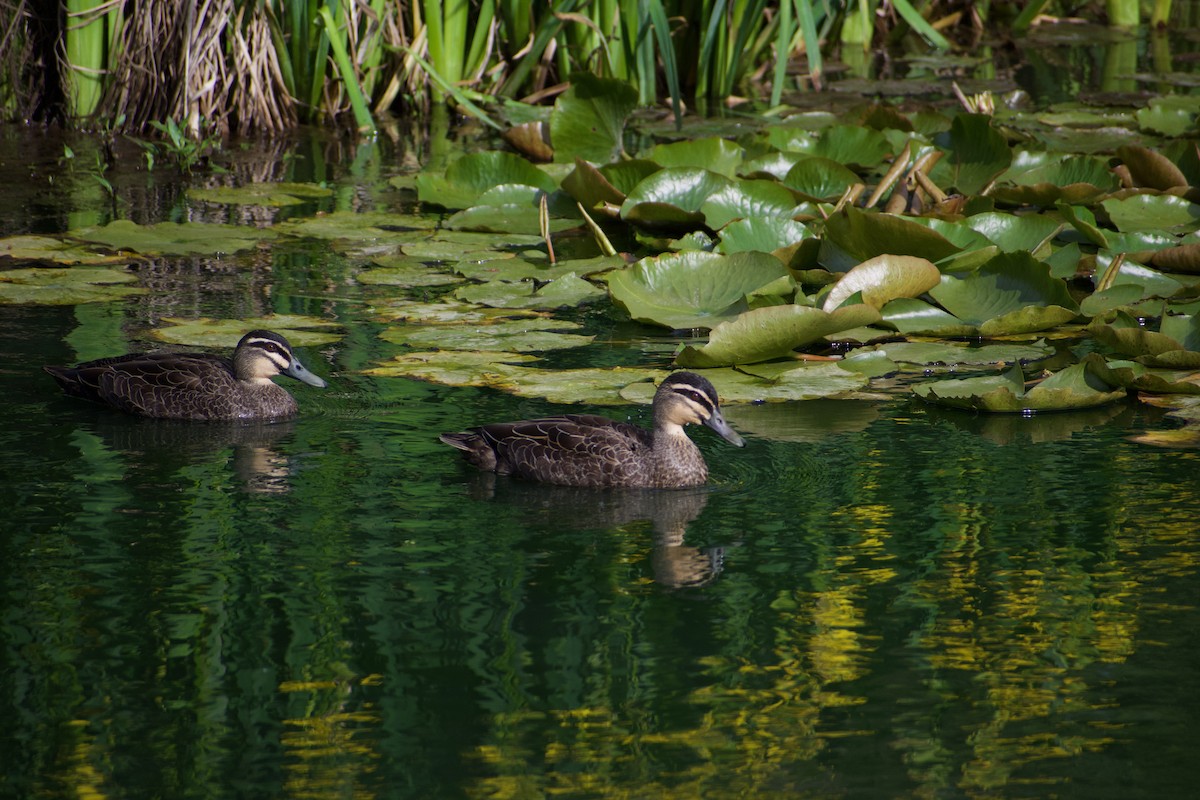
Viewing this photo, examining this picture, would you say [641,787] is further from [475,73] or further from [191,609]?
[475,73]

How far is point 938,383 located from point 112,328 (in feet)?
13.6

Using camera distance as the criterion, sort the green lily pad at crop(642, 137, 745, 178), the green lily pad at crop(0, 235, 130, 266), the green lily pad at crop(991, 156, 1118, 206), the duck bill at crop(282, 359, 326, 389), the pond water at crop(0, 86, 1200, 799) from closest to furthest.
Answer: the pond water at crop(0, 86, 1200, 799) < the duck bill at crop(282, 359, 326, 389) < the green lily pad at crop(0, 235, 130, 266) < the green lily pad at crop(991, 156, 1118, 206) < the green lily pad at crop(642, 137, 745, 178)

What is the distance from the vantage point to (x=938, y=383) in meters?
7.00

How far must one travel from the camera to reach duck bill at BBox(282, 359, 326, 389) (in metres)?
7.09

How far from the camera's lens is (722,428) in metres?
6.21

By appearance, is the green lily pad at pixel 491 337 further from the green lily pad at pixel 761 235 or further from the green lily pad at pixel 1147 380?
the green lily pad at pixel 1147 380

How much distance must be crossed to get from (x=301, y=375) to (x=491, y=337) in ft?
3.73

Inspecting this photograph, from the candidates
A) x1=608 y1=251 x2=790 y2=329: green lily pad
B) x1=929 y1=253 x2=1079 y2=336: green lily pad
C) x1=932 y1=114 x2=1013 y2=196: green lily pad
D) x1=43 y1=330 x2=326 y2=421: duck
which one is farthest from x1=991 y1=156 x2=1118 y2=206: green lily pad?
x1=43 y1=330 x2=326 y2=421: duck

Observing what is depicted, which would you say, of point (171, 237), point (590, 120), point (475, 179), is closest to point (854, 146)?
point (590, 120)

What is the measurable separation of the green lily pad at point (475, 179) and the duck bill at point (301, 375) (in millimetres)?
3730

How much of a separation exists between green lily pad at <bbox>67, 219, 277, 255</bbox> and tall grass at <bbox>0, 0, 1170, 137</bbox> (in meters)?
2.51

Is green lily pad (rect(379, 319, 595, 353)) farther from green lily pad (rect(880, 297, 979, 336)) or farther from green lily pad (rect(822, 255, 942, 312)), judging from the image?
green lily pad (rect(880, 297, 979, 336))

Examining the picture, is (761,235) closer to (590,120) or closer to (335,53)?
(590,120)

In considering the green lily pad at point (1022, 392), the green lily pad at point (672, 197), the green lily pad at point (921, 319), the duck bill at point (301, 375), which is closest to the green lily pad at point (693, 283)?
the green lily pad at point (921, 319)
